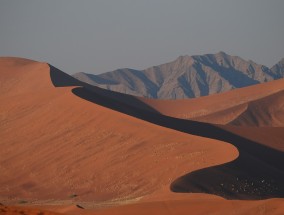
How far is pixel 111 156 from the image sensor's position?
38.9 meters

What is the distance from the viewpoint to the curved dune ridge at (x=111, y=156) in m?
32.8

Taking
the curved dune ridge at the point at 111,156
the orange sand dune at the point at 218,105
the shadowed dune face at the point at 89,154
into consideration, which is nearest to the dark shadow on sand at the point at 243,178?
the curved dune ridge at the point at 111,156

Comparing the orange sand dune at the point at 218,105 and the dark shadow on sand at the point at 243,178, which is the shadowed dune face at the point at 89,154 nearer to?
the dark shadow on sand at the point at 243,178

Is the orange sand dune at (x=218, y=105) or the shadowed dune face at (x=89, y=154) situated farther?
the orange sand dune at (x=218, y=105)

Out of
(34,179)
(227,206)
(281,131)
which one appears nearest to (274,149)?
(281,131)

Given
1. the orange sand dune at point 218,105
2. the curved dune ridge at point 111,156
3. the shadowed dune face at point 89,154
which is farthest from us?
the orange sand dune at point 218,105

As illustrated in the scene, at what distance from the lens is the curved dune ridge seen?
108 feet

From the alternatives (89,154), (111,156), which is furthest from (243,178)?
(89,154)

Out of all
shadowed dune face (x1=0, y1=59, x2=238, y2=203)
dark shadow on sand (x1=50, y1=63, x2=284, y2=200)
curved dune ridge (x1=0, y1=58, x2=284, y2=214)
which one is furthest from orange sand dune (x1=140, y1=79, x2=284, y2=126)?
shadowed dune face (x1=0, y1=59, x2=238, y2=203)

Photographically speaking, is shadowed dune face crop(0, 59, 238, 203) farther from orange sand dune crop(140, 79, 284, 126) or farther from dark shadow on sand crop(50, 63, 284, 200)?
orange sand dune crop(140, 79, 284, 126)

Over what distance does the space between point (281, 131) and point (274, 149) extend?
641 centimetres

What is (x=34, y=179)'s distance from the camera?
38719mm

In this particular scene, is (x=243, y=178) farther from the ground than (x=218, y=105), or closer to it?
farther from the ground

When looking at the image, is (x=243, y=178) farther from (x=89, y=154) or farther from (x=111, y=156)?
(x=89, y=154)
